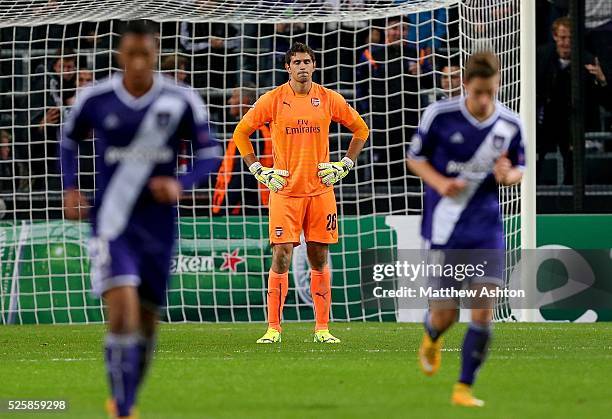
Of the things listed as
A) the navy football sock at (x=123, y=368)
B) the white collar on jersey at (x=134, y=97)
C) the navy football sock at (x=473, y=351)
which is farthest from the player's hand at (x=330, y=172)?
the navy football sock at (x=123, y=368)

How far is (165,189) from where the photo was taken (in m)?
6.54

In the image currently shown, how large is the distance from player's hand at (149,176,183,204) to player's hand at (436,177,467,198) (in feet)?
5.32

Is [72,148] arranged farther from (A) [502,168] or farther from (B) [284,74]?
(B) [284,74]

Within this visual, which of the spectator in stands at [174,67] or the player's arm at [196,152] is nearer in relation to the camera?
the player's arm at [196,152]

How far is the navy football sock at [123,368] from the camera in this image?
642 cm

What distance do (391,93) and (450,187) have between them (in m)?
8.90

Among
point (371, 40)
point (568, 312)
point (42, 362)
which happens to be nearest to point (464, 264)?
point (42, 362)

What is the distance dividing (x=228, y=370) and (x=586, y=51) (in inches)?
351

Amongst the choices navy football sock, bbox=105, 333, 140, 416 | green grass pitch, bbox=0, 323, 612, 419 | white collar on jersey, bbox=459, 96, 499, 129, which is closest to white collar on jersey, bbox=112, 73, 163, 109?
navy football sock, bbox=105, 333, 140, 416

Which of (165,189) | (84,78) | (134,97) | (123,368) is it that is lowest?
(123,368)

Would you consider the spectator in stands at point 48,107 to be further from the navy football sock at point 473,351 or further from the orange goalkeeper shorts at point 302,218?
the navy football sock at point 473,351

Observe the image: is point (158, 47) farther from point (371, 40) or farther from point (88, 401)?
point (88, 401)

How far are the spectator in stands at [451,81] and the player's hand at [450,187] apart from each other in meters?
7.80

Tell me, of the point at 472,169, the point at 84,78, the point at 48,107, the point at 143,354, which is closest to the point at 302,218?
the point at 472,169
